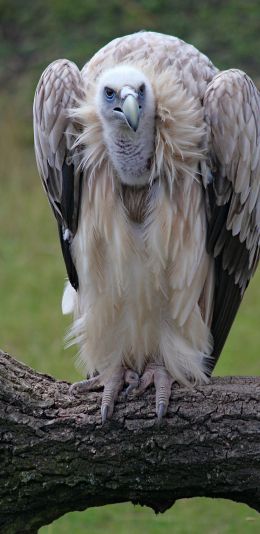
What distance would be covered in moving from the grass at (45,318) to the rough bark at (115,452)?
157 cm

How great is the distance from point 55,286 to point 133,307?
5.00 metres

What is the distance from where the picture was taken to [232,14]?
1256 centimetres

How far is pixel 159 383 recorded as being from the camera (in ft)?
16.6

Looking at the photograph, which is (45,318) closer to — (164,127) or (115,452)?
(164,127)

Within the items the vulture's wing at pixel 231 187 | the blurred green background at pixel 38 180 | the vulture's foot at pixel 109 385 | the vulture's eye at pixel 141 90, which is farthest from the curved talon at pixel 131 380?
the blurred green background at pixel 38 180

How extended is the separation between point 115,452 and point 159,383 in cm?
50

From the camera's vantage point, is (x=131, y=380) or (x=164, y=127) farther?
(x=131, y=380)

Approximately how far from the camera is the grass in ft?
23.4

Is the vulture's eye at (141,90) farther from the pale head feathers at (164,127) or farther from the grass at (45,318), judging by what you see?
the grass at (45,318)

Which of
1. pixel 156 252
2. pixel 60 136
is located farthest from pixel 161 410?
pixel 60 136

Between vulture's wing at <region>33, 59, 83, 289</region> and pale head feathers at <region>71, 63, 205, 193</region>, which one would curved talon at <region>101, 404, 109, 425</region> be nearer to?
vulture's wing at <region>33, 59, 83, 289</region>

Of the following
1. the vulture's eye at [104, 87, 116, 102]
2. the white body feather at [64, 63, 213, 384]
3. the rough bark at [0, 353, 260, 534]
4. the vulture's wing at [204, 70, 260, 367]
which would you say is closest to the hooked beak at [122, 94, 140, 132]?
the vulture's eye at [104, 87, 116, 102]

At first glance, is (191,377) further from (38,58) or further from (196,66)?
(38,58)

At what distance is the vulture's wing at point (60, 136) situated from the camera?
5164 mm
